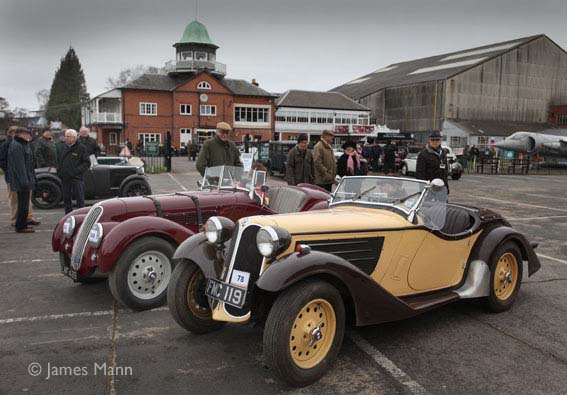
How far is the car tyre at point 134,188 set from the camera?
11859 mm

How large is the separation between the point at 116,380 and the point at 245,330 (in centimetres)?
129

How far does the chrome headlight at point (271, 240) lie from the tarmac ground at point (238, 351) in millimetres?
896

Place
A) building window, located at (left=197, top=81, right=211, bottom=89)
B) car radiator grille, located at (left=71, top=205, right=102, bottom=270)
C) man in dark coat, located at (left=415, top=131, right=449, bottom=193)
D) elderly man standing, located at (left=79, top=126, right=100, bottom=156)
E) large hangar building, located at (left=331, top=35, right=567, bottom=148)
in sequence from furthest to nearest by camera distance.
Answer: large hangar building, located at (left=331, top=35, right=567, bottom=148)
building window, located at (left=197, top=81, right=211, bottom=89)
elderly man standing, located at (left=79, top=126, right=100, bottom=156)
man in dark coat, located at (left=415, top=131, right=449, bottom=193)
car radiator grille, located at (left=71, top=205, right=102, bottom=270)

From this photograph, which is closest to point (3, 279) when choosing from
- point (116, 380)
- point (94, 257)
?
point (94, 257)

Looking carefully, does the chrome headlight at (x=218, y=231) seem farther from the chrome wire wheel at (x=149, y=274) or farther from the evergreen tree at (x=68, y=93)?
the evergreen tree at (x=68, y=93)

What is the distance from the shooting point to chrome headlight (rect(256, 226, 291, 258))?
333 cm

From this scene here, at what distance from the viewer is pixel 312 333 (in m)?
3.30

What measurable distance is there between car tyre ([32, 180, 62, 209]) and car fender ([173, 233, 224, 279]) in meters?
9.00

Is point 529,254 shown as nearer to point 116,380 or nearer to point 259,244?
point 259,244

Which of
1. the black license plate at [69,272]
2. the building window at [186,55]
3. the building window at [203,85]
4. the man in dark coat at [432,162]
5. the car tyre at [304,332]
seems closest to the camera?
the car tyre at [304,332]

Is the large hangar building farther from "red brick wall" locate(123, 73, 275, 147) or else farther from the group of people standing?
the group of people standing

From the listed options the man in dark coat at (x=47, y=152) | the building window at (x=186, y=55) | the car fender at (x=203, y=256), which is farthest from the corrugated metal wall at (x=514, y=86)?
the car fender at (x=203, y=256)

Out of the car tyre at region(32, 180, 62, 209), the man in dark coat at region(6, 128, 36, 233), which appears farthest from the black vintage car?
the man in dark coat at region(6, 128, 36, 233)

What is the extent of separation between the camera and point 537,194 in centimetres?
1695
